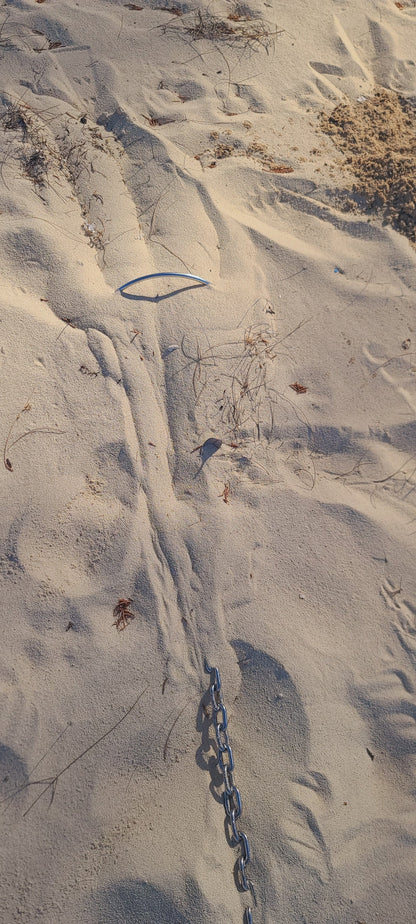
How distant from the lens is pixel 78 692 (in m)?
2.04

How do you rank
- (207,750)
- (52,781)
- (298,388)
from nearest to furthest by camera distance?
(52,781) < (207,750) < (298,388)

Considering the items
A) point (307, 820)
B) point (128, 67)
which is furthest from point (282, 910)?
point (128, 67)

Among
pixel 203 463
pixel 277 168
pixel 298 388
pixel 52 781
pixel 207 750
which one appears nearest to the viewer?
pixel 52 781

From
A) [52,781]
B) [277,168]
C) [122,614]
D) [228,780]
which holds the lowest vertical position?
[52,781]

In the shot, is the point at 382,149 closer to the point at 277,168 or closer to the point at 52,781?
the point at 277,168

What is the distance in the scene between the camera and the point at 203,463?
2428 millimetres

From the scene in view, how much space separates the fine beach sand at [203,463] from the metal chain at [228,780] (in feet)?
0.13

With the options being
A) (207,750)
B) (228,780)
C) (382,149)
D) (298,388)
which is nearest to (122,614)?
(207,750)

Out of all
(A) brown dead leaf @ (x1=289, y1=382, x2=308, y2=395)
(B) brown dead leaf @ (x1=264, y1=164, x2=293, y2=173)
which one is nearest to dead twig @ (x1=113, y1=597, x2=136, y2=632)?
(A) brown dead leaf @ (x1=289, y1=382, x2=308, y2=395)

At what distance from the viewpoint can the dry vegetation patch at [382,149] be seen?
3.02 m

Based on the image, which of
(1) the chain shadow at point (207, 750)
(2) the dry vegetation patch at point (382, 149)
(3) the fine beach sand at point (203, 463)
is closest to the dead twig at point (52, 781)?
(3) the fine beach sand at point (203, 463)

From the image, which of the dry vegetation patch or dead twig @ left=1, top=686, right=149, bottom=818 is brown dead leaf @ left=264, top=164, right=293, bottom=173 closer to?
the dry vegetation patch

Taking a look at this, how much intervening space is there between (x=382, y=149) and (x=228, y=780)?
11.6 ft

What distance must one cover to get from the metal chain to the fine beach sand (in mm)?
39
